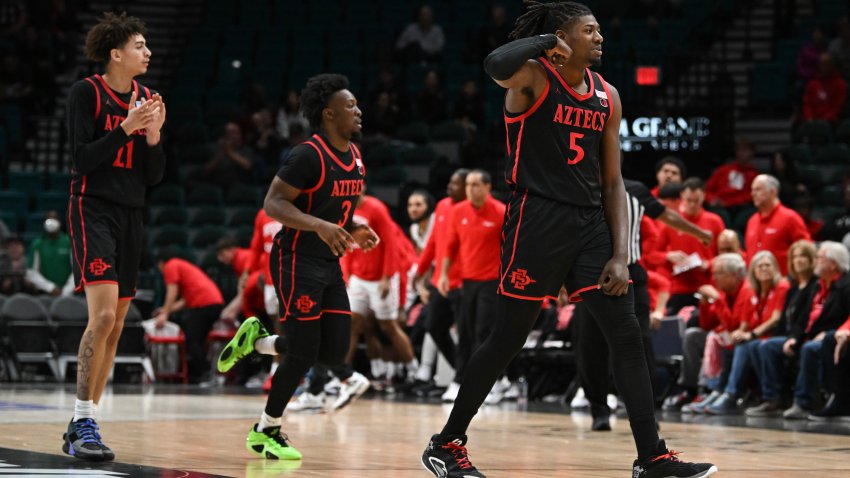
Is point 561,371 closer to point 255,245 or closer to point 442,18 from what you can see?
point 255,245

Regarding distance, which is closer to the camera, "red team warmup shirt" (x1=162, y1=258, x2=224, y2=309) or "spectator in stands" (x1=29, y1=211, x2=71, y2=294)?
"red team warmup shirt" (x1=162, y1=258, x2=224, y2=309)

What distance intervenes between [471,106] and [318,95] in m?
10.3

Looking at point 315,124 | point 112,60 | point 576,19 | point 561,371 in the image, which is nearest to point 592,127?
point 576,19

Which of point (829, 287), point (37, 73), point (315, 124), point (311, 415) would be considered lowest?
point (311, 415)

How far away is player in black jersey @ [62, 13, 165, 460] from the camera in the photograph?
580cm

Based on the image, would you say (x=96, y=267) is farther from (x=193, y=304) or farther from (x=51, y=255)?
(x=51, y=255)

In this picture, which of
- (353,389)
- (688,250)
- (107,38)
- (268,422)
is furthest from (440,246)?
(107,38)

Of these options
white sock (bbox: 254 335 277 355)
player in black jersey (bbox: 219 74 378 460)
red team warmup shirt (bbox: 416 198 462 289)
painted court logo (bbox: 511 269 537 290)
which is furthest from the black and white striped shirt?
red team warmup shirt (bbox: 416 198 462 289)

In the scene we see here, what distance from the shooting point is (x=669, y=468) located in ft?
15.2

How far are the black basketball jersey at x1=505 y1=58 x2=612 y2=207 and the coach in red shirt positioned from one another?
6055 millimetres

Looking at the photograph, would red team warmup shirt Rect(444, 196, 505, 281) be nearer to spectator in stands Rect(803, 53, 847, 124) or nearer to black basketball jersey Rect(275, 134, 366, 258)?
black basketball jersey Rect(275, 134, 366, 258)

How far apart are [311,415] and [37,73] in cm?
1115

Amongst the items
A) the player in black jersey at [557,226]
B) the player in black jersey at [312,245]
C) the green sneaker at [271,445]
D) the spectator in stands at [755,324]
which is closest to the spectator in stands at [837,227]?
the spectator in stands at [755,324]

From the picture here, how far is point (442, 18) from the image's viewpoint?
1941 centimetres
